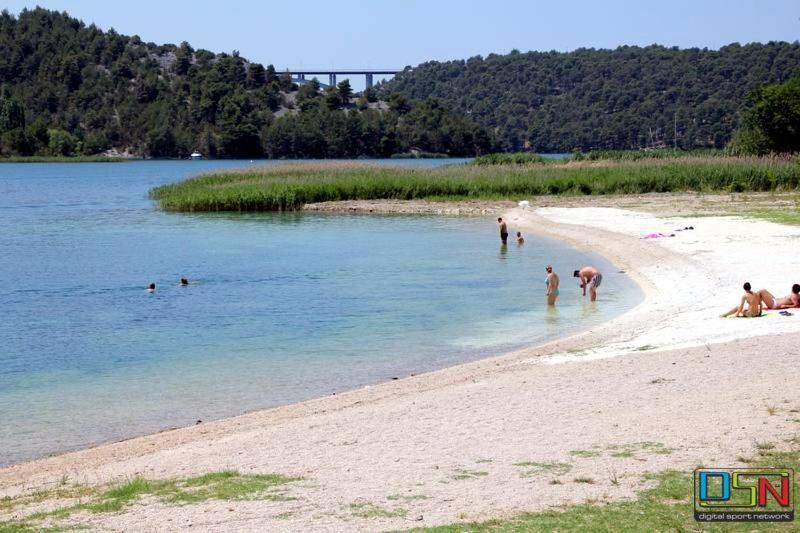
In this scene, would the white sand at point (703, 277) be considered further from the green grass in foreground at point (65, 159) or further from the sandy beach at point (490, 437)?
the green grass in foreground at point (65, 159)

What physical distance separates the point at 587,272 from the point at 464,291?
365 cm

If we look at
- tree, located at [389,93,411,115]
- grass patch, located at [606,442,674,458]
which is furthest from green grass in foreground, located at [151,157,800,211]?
tree, located at [389,93,411,115]

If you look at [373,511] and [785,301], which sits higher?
[785,301]

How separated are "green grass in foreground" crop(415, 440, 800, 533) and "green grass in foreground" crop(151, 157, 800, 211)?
144 feet

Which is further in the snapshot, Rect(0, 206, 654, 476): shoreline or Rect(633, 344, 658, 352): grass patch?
Rect(633, 344, 658, 352): grass patch

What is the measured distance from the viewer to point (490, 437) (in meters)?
10.3

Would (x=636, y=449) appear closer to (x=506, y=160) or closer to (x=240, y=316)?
(x=240, y=316)

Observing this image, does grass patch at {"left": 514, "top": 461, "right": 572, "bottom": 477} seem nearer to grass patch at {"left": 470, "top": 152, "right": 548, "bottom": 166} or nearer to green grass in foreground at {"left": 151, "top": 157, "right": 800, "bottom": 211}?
green grass in foreground at {"left": 151, "top": 157, "right": 800, "bottom": 211}

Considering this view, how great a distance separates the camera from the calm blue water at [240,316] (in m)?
14.7

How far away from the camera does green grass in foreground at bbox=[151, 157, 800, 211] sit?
1966 inches

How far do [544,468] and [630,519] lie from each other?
1.60 m

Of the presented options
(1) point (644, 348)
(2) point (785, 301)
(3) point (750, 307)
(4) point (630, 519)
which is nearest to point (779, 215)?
(2) point (785, 301)

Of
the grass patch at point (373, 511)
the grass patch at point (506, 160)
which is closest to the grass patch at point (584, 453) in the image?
the grass patch at point (373, 511)

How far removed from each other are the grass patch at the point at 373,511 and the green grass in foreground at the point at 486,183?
145ft
